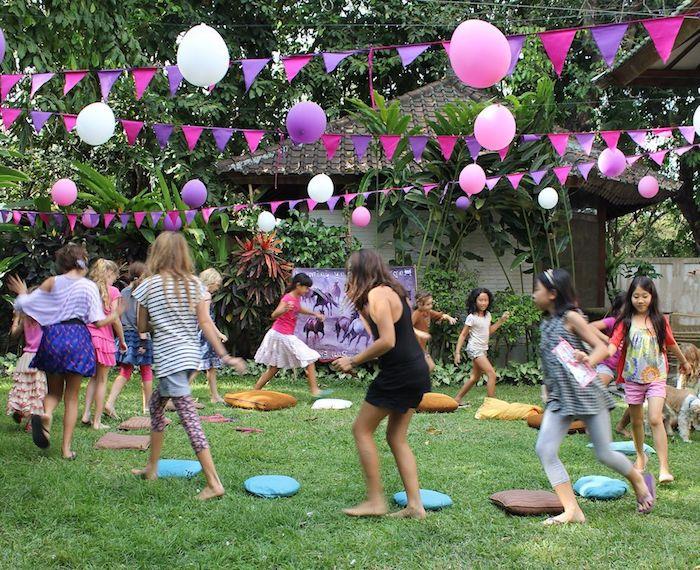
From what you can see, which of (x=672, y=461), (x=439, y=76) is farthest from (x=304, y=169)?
(x=672, y=461)

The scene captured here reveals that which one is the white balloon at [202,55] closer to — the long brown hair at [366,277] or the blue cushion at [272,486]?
the long brown hair at [366,277]

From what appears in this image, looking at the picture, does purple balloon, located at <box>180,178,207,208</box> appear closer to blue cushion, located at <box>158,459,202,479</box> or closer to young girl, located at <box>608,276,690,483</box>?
blue cushion, located at <box>158,459,202,479</box>

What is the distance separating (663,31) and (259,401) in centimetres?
560

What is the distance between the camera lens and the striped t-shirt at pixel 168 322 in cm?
450

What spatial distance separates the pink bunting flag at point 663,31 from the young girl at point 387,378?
2.93 m

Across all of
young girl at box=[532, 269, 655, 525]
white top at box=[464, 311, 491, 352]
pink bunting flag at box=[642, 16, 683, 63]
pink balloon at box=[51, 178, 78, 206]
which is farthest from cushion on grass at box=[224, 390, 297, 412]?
pink bunting flag at box=[642, 16, 683, 63]

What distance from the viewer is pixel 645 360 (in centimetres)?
525

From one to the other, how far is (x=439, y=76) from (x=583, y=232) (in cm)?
596

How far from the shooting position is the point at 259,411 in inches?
316

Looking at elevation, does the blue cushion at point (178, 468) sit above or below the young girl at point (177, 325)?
below

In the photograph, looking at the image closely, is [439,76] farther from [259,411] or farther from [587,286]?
[259,411]

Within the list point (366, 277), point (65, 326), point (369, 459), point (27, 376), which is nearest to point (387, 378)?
point (369, 459)

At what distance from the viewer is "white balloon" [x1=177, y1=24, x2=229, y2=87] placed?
19.1 ft

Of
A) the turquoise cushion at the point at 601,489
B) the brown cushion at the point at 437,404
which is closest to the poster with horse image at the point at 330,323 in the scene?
the brown cushion at the point at 437,404
